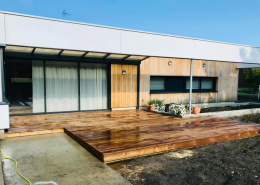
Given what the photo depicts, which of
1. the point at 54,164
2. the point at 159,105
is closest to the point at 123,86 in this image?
the point at 159,105

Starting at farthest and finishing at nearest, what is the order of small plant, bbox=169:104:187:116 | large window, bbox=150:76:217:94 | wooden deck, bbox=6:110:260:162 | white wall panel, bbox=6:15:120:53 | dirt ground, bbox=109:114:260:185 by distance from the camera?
large window, bbox=150:76:217:94
small plant, bbox=169:104:187:116
white wall panel, bbox=6:15:120:53
wooden deck, bbox=6:110:260:162
dirt ground, bbox=109:114:260:185

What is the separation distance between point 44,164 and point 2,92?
2.46 m

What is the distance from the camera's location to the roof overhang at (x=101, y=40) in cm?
503

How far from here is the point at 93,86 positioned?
27.2 feet

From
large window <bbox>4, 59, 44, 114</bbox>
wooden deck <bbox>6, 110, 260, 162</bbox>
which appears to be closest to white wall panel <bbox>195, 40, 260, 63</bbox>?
wooden deck <bbox>6, 110, 260, 162</bbox>

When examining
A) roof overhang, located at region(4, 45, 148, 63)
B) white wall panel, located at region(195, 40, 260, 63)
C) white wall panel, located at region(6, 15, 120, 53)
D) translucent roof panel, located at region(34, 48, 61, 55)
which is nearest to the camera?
white wall panel, located at region(6, 15, 120, 53)

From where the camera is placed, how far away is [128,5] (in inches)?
800

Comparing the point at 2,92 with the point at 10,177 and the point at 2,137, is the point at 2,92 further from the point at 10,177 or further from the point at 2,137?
the point at 10,177

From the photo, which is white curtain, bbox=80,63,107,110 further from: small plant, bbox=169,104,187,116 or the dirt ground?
the dirt ground

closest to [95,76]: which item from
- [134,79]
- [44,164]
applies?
[134,79]

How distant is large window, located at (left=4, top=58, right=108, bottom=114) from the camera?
6.90 metres

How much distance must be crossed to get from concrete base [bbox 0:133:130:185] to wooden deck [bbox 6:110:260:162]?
0.26 metres

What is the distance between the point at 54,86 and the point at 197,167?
5891mm

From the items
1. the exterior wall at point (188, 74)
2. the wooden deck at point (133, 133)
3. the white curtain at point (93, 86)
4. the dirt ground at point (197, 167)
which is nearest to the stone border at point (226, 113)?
the wooden deck at point (133, 133)
